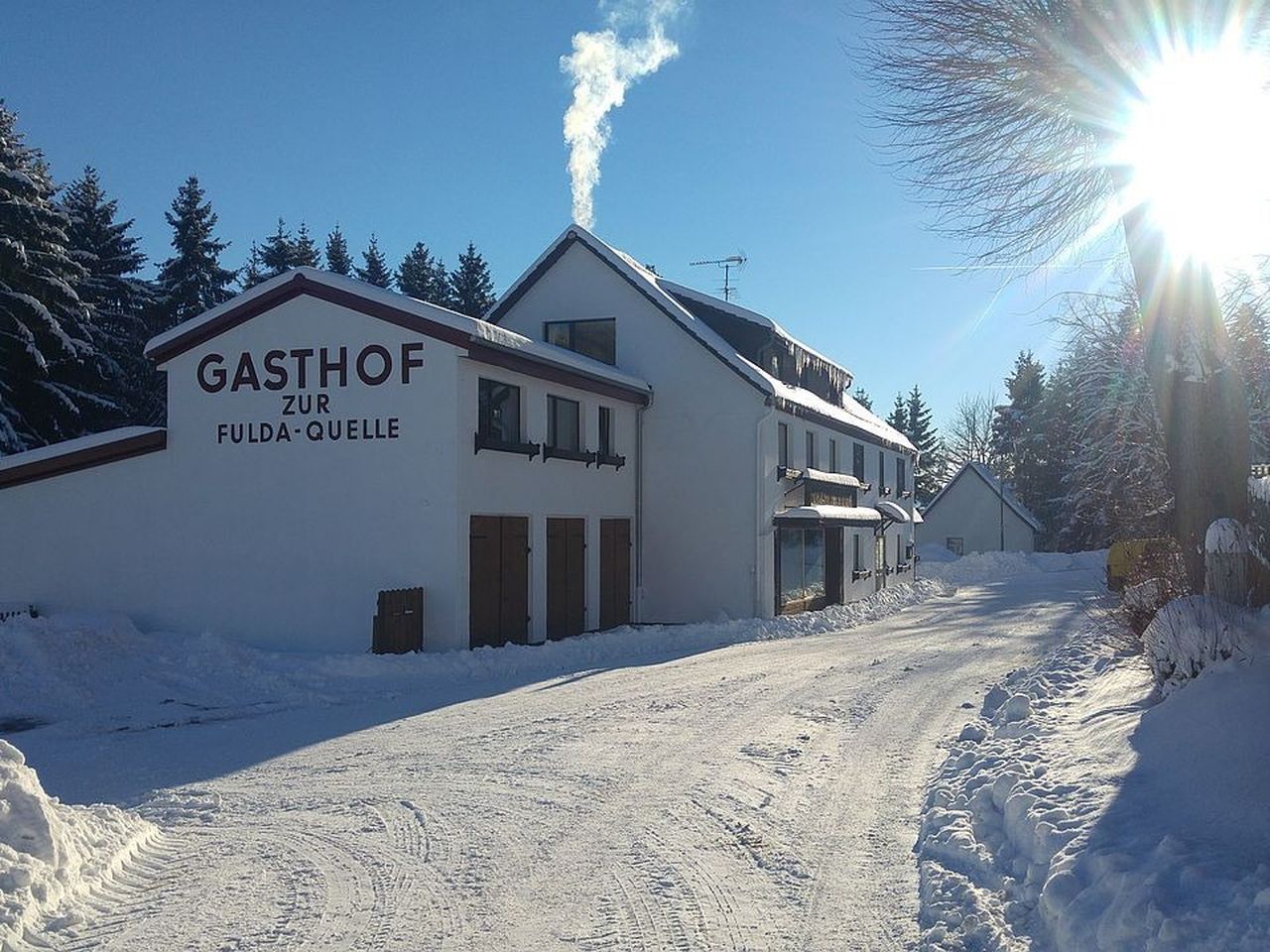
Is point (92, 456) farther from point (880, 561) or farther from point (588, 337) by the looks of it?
point (880, 561)

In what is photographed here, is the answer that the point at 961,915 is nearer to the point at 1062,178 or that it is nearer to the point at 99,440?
the point at 1062,178

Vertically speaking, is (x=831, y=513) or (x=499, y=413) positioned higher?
(x=499, y=413)

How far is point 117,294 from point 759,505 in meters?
26.9

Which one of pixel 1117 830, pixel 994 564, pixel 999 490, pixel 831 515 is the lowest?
pixel 994 564

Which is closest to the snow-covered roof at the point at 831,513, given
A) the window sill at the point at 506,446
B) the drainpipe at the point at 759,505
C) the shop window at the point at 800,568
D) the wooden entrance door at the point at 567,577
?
the shop window at the point at 800,568

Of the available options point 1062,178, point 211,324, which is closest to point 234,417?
point 211,324

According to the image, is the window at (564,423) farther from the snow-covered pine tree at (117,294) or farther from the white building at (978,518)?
the white building at (978,518)

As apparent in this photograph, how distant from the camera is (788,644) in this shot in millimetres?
19672

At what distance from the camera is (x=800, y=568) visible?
86.0 ft

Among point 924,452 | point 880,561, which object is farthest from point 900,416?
point 880,561

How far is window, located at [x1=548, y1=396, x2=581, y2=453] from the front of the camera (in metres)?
20.2

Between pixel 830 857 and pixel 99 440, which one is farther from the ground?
pixel 99 440

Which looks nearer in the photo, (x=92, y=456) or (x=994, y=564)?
(x=92, y=456)

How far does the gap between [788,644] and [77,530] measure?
12.6m
